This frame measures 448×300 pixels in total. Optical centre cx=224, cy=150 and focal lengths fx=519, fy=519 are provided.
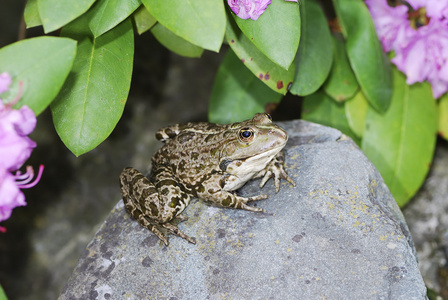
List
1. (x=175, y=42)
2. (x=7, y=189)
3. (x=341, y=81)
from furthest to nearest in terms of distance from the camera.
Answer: (x=341, y=81)
(x=175, y=42)
(x=7, y=189)

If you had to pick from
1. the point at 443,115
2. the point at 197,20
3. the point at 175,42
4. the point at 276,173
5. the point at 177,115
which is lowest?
the point at 177,115

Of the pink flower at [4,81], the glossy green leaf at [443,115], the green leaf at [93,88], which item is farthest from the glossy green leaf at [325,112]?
the pink flower at [4,81]

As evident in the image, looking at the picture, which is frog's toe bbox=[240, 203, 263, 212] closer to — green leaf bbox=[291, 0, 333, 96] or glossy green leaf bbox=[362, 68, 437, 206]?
green leaf bbox=[291, 0, 333, 96]

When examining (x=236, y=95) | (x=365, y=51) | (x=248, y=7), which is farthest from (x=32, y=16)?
(x=365, y=51)

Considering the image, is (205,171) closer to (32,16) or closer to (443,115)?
(32,16)

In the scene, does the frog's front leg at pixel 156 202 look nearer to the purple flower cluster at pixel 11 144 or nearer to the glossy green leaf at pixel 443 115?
the purple flower cluster at pixel 11 144

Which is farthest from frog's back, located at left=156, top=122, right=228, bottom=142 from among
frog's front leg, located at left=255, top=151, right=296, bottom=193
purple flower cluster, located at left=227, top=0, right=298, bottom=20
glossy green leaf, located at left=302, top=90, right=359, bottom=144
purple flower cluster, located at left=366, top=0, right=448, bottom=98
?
purple flower cluster, located at left=366, top=0, right=448, bottom=98

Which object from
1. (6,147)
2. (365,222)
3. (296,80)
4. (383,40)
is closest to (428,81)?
(383,40)

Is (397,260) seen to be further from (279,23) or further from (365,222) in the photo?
(279,23)
